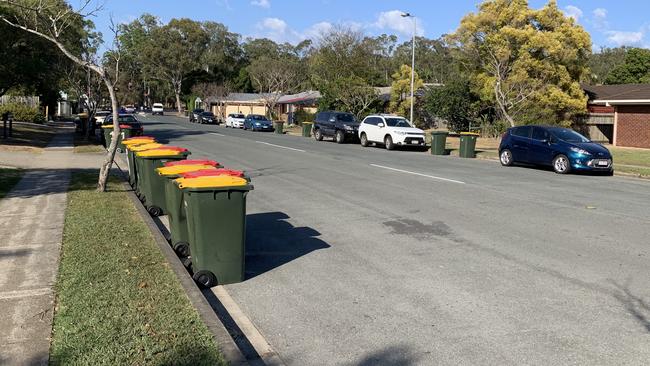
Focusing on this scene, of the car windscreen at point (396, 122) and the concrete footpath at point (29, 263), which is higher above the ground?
the car windscreen at point (396, 122)

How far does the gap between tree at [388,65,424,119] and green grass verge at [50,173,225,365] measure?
119 feet

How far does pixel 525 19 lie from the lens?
114 ft

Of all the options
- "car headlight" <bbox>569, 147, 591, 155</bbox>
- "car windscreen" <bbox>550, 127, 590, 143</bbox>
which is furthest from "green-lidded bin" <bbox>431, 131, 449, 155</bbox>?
"car headlight" <bbox>569, 147, 591, 155</bbox>

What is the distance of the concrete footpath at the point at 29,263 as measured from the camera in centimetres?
433

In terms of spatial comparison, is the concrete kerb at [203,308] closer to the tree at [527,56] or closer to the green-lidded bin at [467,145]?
the green-lidded bin at [467,145]

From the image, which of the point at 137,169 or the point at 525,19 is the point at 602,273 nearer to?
the point at 137,169

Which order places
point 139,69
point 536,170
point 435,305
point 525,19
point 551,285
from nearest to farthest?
point 435,305, point 551,285, point 536,170, point 525,19, point 139,69

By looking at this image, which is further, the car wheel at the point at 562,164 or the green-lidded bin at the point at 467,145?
the green-lidded bin at the point at 467,145

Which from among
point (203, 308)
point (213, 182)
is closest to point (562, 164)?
point (213, 182)

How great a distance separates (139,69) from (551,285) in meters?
105

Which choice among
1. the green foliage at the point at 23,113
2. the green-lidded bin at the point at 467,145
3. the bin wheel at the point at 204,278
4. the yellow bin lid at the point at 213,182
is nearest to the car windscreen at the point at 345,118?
the green-lidded bin at the point at 467,145

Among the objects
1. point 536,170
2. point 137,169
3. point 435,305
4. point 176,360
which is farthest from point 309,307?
point 536,170

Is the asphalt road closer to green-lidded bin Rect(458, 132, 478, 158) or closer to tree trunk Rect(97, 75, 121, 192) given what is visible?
tree trunk Rect(97, 75, 121, 192)

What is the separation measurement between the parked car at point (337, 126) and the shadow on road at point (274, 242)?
877 inches
